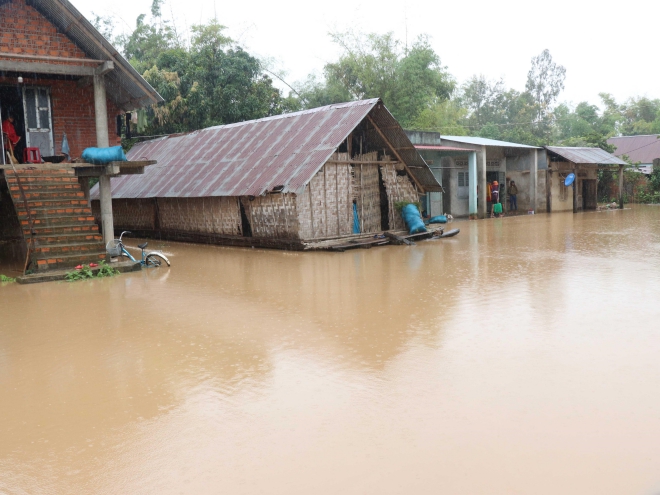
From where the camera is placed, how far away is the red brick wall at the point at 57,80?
11320 mm

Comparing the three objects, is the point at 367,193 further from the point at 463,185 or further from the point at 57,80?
the point at 463,185

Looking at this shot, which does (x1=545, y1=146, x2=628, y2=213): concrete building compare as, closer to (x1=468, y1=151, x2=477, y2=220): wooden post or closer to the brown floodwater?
(x1=468, y1=151, x2=477, y2=220): wooden post

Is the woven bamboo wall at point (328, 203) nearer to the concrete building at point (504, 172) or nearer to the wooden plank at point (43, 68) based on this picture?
the wooden plank at point (43, 68)

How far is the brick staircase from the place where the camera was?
10.4m

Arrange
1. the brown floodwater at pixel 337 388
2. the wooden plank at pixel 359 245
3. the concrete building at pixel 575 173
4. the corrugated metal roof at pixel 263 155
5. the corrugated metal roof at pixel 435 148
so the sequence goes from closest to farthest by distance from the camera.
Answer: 1. the brown floodwater at pixel 337 388
2. the wooden plank at pixel 359 245
3. the corrugated metal roof at pixel 263 155
4. the corrugated metal roof at pixel 435 148
5. the concrete building at pixel 575 173

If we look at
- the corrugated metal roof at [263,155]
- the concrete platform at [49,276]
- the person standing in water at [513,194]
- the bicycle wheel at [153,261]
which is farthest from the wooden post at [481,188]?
the concrete platform at [49,276]

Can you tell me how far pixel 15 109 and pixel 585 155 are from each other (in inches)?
912

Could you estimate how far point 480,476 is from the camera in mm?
3137

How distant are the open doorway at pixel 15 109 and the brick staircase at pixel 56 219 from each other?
2.38 metres

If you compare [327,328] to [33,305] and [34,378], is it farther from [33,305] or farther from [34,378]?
[33,305]

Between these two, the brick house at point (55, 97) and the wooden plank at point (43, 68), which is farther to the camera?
the wooden plank at point (43, 68)

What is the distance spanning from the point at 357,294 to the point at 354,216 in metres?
7.22

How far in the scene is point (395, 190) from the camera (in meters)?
16.0

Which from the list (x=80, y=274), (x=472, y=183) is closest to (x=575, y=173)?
(x=472, y=183)
